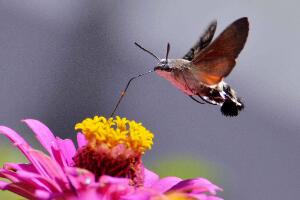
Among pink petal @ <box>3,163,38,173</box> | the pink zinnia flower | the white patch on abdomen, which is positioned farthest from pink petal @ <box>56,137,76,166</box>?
the white patch on abdomen

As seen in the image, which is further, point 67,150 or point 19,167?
point 67,150

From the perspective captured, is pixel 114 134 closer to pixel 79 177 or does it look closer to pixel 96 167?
pixel 96 167

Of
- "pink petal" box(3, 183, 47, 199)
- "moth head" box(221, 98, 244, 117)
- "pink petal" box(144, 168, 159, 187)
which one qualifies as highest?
"moth head" box(221, 98, 244, 117)

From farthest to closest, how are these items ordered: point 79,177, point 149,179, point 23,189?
point 149,179
point 23,189
point 79,177

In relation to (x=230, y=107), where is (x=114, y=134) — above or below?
Answer: below

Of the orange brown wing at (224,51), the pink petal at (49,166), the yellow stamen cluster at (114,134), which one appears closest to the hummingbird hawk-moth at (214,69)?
the orange brown wing at (224,51)

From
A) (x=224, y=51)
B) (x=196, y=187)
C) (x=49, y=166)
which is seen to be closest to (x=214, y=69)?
(x=224, y=51)

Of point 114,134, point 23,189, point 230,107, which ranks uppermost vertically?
point 230,107

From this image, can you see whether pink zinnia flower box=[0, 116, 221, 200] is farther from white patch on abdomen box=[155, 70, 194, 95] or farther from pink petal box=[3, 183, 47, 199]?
white patch on abdomen box=[155, 70, 194, 95]
